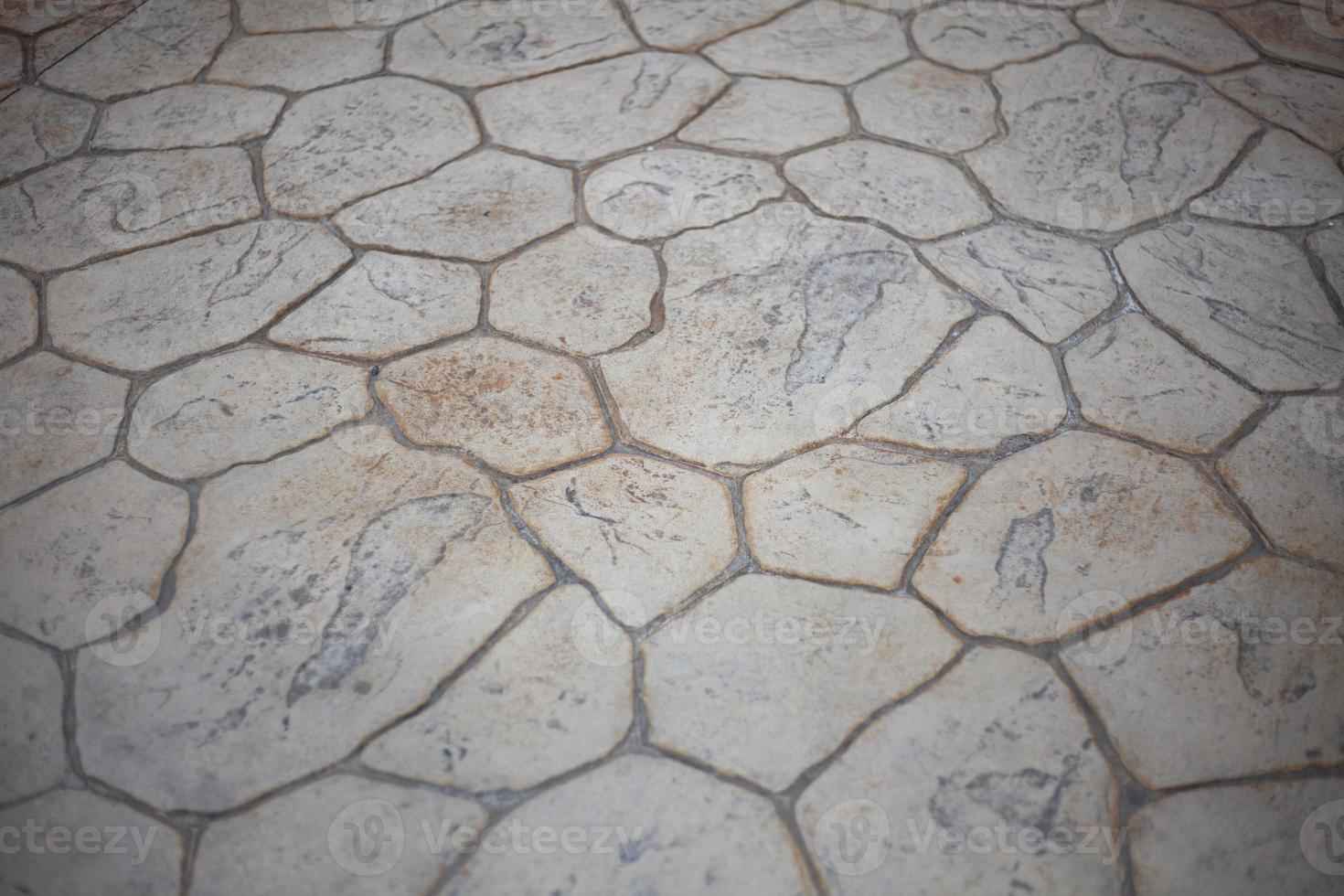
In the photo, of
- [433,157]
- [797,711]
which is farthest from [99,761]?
[433,157]

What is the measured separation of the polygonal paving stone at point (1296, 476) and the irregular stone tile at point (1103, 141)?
0.96m

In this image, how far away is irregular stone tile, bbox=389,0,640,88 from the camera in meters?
3.94

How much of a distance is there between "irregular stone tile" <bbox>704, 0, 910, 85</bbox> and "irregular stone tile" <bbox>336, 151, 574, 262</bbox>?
3.63 feet

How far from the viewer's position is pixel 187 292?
3.11 metres

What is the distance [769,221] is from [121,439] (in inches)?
89.0

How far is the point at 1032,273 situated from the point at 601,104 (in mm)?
1871

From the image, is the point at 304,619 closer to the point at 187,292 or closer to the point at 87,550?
the point at 87,550

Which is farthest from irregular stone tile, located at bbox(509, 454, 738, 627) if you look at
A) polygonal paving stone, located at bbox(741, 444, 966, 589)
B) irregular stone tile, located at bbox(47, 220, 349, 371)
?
irregular stone tile, located at bbox(47, 220, 349, 371)

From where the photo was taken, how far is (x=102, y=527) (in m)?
2.53

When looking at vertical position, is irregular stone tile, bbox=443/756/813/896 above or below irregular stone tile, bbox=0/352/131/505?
below

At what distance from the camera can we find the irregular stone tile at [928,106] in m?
3.66

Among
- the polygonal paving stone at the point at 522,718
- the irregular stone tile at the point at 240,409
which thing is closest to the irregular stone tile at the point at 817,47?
the irregular stone tile at the point at 240,409

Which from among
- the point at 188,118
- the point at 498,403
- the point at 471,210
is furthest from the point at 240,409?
the point at 188,118

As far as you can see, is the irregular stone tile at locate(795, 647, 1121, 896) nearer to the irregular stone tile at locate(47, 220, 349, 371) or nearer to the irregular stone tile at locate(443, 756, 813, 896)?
the irregular stone tile at locate(443, 756, 813, 896)
